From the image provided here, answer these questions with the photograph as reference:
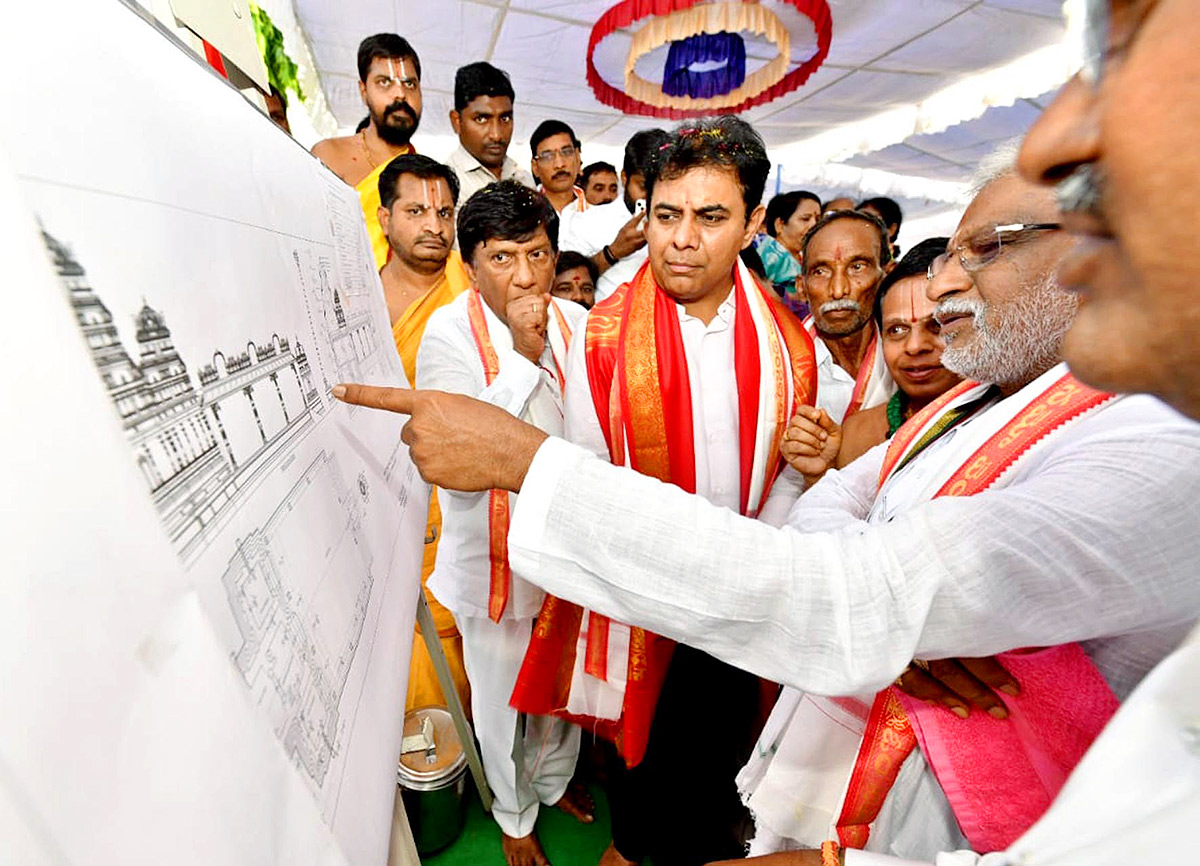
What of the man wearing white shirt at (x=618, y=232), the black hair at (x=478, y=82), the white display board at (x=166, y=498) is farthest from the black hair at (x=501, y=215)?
the black hair at (x=478, y=82)

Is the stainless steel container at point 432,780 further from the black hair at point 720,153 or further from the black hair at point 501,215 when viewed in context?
the black hair at point 720,153

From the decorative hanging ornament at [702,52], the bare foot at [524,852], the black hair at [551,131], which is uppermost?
the decorative hanging ornament at [702,52]

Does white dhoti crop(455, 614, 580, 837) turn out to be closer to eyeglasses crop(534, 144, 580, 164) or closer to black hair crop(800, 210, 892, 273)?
black hair crop(800, 210, 892, 273)

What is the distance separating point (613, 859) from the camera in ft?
4.84

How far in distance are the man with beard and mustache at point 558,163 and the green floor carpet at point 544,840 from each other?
2.49 m

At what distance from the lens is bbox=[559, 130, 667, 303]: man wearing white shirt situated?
2.35m

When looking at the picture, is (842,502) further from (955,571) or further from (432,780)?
(432,780)

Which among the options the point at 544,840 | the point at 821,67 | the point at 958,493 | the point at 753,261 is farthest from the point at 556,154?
the point at 544,840

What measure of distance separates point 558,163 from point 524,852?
2.91 m

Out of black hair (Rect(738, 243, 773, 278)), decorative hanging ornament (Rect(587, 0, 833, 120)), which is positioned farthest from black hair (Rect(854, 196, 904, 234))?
black hair (Rect(738, 243, 773, 278))

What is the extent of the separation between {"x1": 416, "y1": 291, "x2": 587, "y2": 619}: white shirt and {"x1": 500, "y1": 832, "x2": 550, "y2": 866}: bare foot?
0.62 meters

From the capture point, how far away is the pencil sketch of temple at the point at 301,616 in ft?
1.39

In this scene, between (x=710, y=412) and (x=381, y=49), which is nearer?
(x=710, y=412)

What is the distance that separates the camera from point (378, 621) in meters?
0.69
